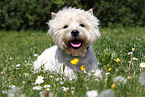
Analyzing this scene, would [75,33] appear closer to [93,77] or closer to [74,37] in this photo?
[74,37]

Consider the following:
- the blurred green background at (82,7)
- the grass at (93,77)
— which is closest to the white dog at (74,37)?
the grass at (93,77)

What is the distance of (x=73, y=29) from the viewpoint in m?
2.99

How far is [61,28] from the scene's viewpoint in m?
3.14

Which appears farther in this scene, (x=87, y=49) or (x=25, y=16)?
(x=25, y=16)

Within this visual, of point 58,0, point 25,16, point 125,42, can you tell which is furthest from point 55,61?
point 25,16

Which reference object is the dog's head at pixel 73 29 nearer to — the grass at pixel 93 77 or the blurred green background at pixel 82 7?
the grass at pixel 93 77

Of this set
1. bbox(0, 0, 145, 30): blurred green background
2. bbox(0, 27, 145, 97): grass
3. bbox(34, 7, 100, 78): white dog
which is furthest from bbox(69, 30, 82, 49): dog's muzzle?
bbox(0, 0, 145, 30): blurred green background

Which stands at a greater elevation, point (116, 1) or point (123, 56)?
point (116, 1)

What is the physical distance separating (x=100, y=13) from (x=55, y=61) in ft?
19.8

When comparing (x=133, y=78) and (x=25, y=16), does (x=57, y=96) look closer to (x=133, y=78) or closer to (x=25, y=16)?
(x=133, y=78)

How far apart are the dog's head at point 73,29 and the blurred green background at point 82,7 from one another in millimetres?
5448

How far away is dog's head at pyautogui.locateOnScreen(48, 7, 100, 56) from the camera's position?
3.03m

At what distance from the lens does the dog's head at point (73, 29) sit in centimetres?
303

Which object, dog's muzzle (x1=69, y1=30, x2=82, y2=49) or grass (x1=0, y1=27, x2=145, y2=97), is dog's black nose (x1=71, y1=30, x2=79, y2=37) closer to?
dog's muzzle (x1=69, y1=30, x2=82, y2=49)
